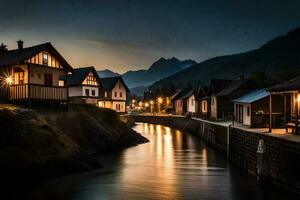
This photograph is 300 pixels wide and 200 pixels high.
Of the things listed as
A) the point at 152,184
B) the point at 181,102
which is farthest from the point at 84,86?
the point at 152,184

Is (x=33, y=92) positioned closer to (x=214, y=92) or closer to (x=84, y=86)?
(x=84, y=86)

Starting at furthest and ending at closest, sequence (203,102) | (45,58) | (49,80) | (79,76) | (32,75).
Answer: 1. (203,102)
2. (79,76)
3. (49,80)
4. (45,58)
5. (32,75)

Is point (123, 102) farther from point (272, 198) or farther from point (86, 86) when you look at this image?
point (272, 198)

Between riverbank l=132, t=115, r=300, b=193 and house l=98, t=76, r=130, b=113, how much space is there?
132ft

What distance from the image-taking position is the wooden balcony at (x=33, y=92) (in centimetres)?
3241

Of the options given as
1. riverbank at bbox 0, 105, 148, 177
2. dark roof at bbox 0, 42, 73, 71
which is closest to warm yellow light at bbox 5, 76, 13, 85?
dark roof at bbox 0, 42, 73, 71

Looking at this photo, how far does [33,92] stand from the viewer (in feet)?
107

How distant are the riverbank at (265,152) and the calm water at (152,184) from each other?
91cm

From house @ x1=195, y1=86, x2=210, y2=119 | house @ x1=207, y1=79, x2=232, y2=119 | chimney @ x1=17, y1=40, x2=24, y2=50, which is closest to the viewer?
chimney @ x1=17, y1=40, x2=24, y2=50

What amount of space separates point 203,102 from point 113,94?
24679mm

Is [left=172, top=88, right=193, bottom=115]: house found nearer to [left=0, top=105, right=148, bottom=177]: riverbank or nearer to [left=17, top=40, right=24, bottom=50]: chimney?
[left=17, top=40, right=24, bottom=50]: chimney

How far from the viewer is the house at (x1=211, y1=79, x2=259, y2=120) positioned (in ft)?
167

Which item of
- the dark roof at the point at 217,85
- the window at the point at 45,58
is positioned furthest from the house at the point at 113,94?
the window at the point at 45,58

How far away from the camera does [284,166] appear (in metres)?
18.6
